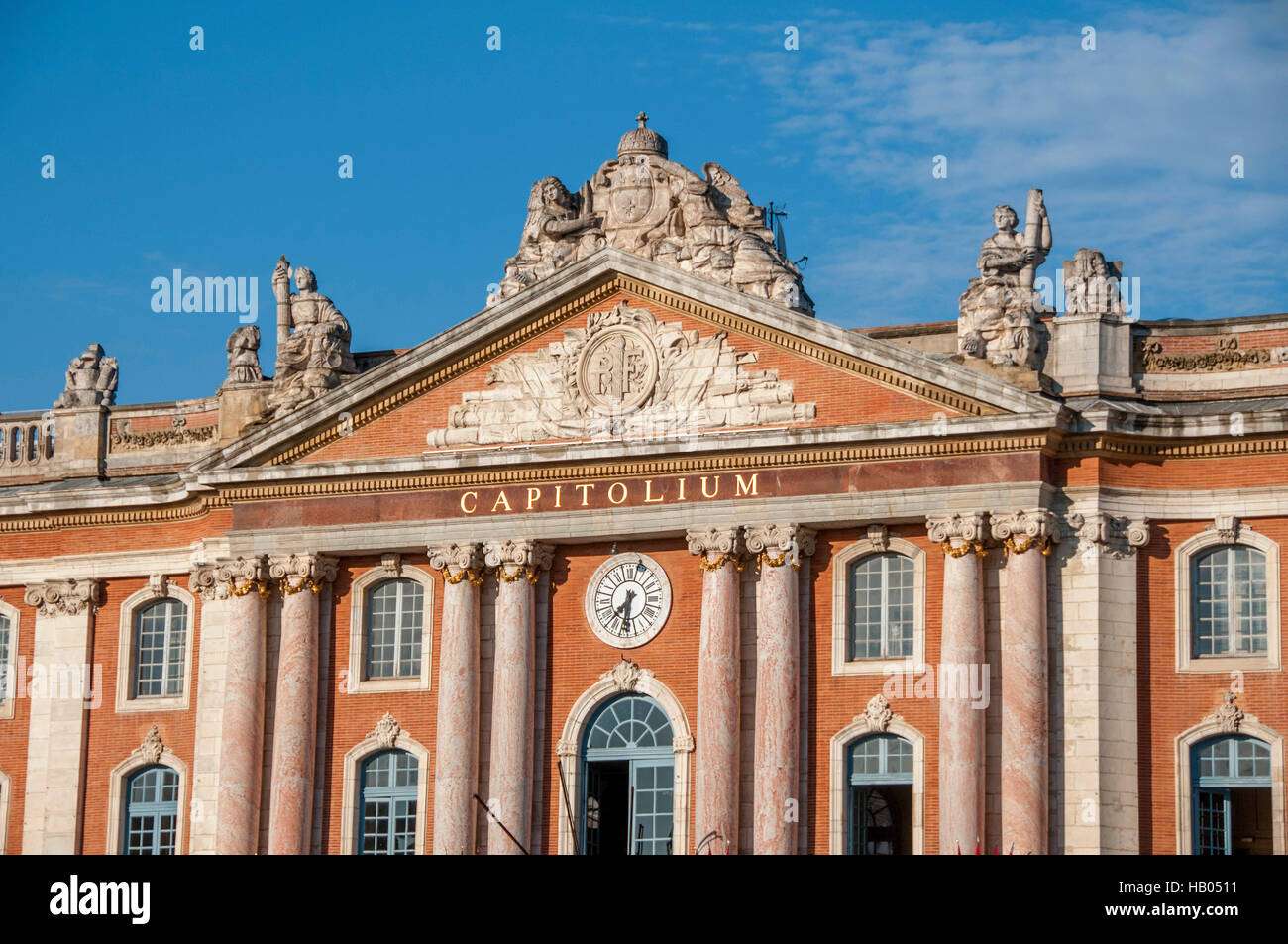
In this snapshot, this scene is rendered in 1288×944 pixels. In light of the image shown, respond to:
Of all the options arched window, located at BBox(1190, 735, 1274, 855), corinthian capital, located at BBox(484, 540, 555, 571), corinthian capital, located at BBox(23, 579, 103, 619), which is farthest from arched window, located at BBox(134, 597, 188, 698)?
arched window, located at BBox(1190, 735, 1274, 855)

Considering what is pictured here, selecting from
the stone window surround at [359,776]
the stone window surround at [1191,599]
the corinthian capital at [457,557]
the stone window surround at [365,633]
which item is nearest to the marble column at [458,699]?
the corinthian capital at [457,557]

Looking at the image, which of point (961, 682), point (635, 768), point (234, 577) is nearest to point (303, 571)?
point (234, 577)

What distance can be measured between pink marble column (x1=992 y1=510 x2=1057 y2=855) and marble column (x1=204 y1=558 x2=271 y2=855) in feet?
45.6

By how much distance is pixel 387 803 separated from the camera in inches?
1816

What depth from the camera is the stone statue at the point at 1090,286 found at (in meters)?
43.4

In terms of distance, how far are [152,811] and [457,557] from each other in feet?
28.2

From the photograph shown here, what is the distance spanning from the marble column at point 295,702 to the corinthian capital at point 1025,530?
1266cm

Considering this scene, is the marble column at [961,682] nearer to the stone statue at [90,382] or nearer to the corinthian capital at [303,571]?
the corinthian capital at [303,571]

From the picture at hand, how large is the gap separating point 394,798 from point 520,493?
6.09m

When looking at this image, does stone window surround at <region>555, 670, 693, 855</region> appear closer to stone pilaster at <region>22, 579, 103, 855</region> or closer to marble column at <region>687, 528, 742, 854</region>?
marble column at <region>687, 528, 742, 854</region>

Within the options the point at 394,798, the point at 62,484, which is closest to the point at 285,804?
the point at 394,798

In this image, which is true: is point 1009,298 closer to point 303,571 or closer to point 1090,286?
point 1090,286

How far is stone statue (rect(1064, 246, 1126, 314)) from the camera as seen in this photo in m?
43.4

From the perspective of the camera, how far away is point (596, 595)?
45.3 metres
